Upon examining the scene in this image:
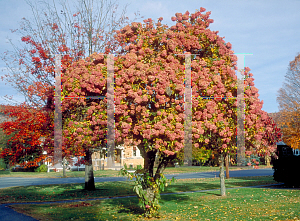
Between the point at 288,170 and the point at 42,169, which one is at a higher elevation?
the point at 288,170

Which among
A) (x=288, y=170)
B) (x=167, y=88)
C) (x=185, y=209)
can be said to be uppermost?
(x=167, y=88)

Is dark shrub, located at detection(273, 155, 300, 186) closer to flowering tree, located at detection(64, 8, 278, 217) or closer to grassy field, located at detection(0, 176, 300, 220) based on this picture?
grassy field, located at detection(0, 176, 300, 220)

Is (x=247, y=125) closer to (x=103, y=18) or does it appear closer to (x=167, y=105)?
(x=167, y=105)

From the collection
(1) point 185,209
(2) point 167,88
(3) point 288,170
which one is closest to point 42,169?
(3) point 288,170


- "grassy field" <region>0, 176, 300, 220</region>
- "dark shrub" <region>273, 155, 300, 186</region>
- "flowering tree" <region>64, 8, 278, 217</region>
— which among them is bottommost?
"grassy field" <region>0, 176, 300, 220</region>

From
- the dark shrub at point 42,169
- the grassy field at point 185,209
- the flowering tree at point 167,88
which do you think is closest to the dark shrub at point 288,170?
the grassy field at point 185,209

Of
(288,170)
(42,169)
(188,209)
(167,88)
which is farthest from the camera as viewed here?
(42,169)

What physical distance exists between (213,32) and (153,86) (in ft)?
8.65

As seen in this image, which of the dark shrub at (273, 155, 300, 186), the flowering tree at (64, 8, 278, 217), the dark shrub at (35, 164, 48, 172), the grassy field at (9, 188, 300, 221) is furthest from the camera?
the dark shrub at (35, 164, 48, 172)

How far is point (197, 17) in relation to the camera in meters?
9.02

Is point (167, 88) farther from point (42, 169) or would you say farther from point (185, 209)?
point (42, 169)

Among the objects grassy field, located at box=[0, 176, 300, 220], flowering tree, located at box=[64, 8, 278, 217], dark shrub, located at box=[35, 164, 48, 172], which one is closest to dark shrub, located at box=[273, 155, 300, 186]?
grassy field, located at box=[0, 176, 300, 220]

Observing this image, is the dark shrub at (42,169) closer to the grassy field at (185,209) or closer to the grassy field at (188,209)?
the grassy field at (185,209)

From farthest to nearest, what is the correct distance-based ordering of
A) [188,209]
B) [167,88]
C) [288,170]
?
[288,170] → [188,209] → [167,88]
